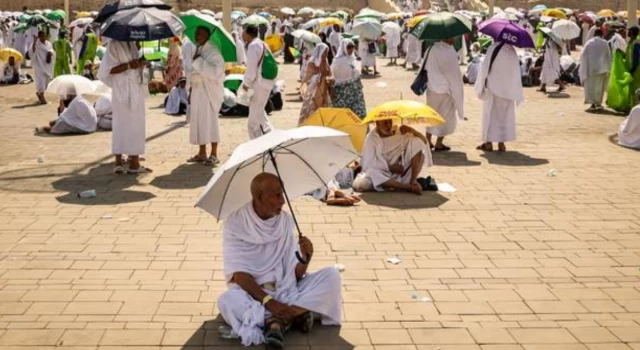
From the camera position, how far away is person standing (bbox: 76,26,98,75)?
1919 cm

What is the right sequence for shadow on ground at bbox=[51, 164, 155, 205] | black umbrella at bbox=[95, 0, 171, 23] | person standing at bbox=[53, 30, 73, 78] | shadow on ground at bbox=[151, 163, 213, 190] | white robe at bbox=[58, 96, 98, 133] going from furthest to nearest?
person standing at bbox=[53, 30, 73, 78] → white robe at bbox=[58, 96, 98, 133] → black umbrella at bbox=[95, 0, 171, 23] → shadow on ground at bbox=[151, 163, 213, 190] → shadow on ground at bbox=[51, 164, 155, 205]

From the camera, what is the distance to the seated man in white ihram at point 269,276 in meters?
4.94

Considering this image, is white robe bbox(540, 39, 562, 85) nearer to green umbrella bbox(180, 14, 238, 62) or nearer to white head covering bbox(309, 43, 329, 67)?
white head covering bbox(309, 43, 329, 67)

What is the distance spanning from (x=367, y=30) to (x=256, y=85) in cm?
1366

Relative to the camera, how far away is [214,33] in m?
10.4

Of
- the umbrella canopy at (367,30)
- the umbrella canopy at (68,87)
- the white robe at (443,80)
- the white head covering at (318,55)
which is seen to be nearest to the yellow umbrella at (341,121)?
the white head covering at (318,55)

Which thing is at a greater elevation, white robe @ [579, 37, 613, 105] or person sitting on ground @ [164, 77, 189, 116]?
white robe @ [579, 37, 613, 105]

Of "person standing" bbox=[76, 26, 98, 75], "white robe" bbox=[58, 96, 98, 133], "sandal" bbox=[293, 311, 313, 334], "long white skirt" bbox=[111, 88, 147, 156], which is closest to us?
"sandal" bbox=[293, 311, 313, 334]

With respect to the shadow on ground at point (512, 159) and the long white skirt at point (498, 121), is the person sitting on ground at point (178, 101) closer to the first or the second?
the long white skirt at point (498, 121)

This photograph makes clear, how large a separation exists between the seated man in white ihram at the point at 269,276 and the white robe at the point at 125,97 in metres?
5.03

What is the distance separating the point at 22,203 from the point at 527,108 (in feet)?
35.4

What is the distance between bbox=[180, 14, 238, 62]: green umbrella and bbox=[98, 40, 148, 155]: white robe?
3.08 ft

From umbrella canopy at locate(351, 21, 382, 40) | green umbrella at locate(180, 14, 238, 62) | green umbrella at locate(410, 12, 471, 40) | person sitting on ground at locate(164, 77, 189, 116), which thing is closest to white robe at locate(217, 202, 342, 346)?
green umbrella at locate(180, 14, 238, 62)

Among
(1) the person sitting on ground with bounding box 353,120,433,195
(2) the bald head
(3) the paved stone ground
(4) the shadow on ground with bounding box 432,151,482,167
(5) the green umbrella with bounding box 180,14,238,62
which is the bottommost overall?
(3) the paved stone ground
